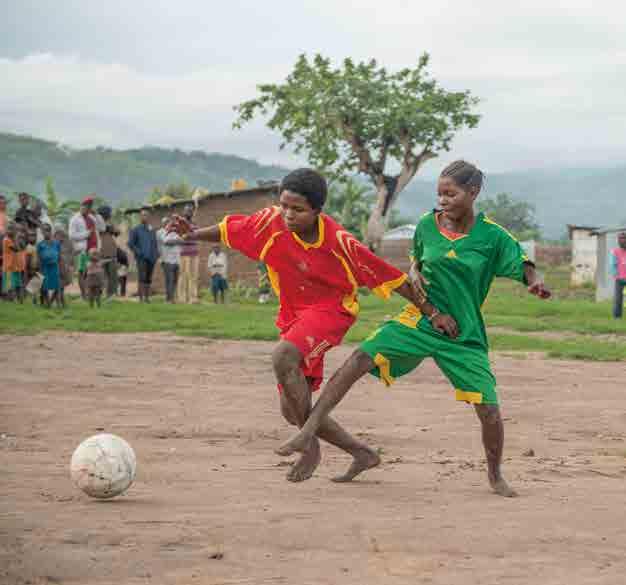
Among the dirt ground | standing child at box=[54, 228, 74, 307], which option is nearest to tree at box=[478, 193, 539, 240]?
standing child at box=[54, 228, 74, 307]

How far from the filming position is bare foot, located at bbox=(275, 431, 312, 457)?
531 centimetres

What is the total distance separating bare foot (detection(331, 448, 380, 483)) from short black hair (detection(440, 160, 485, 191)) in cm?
143

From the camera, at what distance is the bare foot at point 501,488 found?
18.1 ft

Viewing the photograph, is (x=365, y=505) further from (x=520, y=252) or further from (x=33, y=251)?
(x=33, y=251)

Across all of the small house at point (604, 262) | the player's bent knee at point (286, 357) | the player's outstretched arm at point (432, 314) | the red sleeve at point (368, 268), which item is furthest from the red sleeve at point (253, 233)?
the small house at point (604, 262)

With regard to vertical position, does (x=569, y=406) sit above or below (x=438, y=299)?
below

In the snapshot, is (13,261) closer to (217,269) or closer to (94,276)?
(94,276)

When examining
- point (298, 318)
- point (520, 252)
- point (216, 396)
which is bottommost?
point (216, 396)

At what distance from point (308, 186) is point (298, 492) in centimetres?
145

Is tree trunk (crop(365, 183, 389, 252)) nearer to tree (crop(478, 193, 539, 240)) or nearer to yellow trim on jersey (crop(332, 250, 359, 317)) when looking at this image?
yellow trim on jersey (crop(332, 250, 359, 317))

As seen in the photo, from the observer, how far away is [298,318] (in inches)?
224

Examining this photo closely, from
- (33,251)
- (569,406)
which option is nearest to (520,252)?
(569,406)

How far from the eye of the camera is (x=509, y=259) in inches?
221

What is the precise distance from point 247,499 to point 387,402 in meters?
4.03
